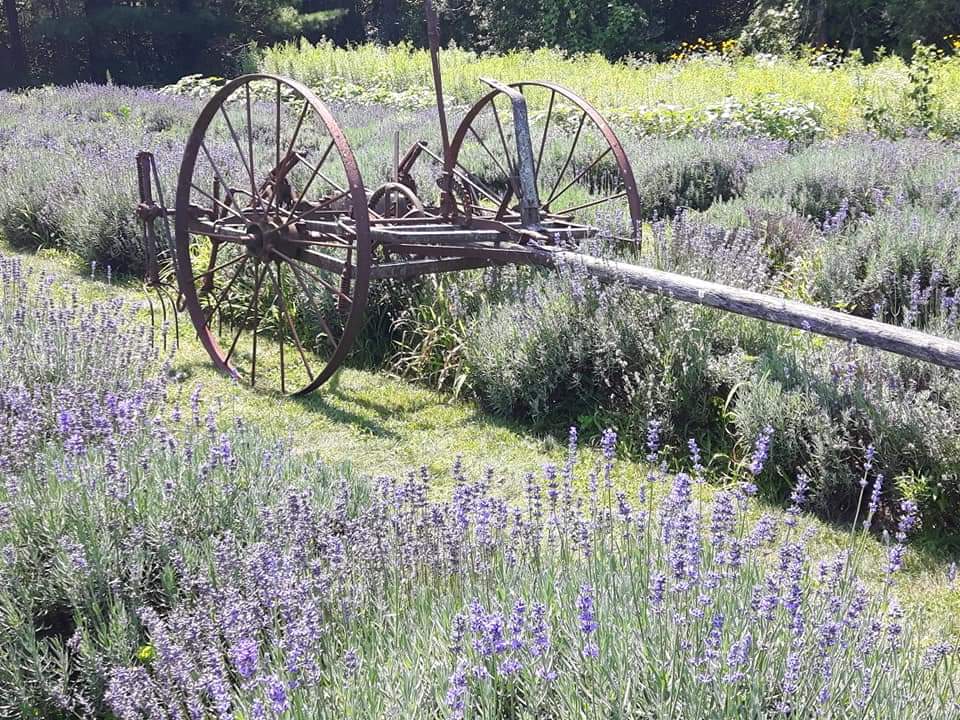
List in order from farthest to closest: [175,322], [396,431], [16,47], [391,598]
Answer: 1. [16,47]
2. [175,322]
3. [396,431]
4. [391,598]

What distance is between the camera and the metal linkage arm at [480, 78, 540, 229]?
5305 millimetres

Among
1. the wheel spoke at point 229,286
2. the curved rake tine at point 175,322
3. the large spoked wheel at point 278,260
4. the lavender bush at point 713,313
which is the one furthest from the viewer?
the curved rake tine at point 175,322

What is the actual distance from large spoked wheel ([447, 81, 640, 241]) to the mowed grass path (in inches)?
50.3

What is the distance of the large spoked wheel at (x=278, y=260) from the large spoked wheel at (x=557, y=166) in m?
0.91

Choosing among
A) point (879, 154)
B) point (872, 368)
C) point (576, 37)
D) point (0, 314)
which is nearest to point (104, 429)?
point (0, 314)

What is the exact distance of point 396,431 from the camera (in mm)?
5430

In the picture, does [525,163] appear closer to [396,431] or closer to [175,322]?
[396,431]

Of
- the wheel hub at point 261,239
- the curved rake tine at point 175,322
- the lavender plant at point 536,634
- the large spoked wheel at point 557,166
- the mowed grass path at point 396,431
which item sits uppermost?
the large spoked wheel at point 557,166

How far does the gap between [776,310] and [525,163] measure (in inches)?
70.2

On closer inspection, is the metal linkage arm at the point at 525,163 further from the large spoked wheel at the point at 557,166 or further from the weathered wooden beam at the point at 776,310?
the weathered wooden beam at the point at 776,310

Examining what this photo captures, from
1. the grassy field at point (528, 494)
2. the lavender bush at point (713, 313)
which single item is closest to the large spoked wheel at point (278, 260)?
the grassy field at point (528, 494)

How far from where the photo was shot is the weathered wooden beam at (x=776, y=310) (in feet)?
12.4

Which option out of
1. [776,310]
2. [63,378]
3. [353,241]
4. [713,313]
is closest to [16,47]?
[63,378]

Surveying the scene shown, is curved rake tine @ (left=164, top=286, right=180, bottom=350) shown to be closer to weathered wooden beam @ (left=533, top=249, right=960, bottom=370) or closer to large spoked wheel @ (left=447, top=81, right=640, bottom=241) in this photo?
large spoked wheel @ (left=447, top=81, right=640, bottom=241)
